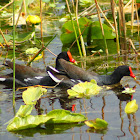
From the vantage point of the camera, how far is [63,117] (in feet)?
10.9

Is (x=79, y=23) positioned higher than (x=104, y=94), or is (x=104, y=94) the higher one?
(x=79, y=23)

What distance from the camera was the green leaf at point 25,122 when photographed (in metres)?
3.15

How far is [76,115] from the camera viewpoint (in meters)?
3.32

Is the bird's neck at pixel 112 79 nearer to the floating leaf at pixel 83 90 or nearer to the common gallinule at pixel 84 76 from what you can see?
the common gallinule at pixel 84 76

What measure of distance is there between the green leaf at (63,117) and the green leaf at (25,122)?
0.26ft

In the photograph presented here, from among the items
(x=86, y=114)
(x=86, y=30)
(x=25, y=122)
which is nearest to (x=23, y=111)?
(x=25, y=122)

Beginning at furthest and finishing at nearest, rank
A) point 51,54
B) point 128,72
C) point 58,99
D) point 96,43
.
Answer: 1. point 96,43
2. point 51,54
3. point 128,72
4. point 58,99

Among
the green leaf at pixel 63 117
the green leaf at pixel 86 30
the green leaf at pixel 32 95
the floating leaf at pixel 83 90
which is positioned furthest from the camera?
the green leaf at pixel 86 30

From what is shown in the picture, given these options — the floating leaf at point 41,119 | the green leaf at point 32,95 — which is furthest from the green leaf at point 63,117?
the green leaf at point 32,95

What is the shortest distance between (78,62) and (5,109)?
7.40ft

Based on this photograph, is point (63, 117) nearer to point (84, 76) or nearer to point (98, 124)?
point (98, 124)

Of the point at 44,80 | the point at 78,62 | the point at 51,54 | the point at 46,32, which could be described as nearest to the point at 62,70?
the point at 44,80

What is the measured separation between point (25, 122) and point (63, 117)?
36cm

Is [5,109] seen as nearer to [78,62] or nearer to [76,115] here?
[76,115]
